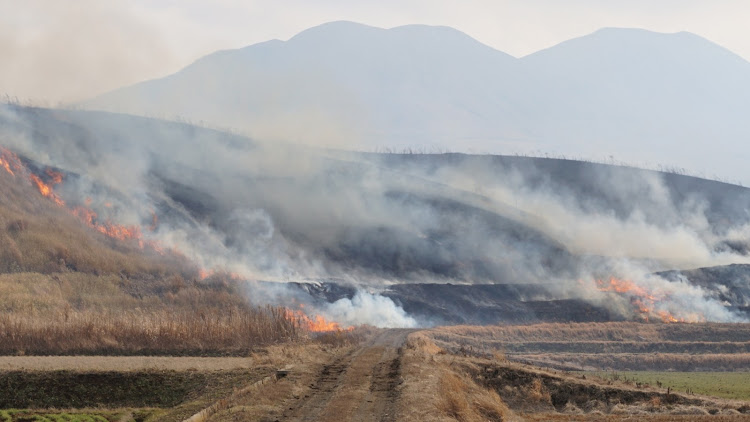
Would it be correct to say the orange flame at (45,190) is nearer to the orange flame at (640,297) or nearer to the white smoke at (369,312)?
the white smoke at (369,312)

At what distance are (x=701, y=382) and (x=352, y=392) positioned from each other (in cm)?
4383

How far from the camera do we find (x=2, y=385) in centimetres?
5478

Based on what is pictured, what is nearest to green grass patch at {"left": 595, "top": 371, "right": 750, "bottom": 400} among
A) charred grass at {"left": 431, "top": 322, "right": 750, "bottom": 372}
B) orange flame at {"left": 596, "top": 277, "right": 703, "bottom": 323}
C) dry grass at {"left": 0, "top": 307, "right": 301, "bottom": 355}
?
charred grass at {"left": 431, "top": 322, "right": 750, "bottom": 372}

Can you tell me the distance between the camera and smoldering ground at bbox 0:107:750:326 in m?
145

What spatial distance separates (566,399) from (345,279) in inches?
4054

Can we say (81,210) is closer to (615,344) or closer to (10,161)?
(10,161)

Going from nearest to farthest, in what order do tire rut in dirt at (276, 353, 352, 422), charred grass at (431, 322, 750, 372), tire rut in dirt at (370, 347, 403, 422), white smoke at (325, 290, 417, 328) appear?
tire rut in dirt at (276, 353, 352, 422), tire rut in dirt at (370, 347, 403, 422), charred grass at (431, 322, 750, 372), white smoke at (325, 290, 417, 328)

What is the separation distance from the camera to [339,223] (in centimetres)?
17450

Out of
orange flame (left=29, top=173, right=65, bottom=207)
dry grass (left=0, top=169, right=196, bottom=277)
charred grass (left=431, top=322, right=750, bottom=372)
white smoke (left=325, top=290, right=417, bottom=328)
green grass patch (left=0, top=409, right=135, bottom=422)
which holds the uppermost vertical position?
orange flame (left=29, top=173, right=65, bottom=207)

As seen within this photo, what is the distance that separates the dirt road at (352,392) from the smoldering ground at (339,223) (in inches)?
2905

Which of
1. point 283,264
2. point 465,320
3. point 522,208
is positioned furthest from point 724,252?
point 283,264

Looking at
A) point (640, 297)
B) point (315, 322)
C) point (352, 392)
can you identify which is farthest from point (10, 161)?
point (352, 392)

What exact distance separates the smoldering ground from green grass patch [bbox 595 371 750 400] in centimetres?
5671

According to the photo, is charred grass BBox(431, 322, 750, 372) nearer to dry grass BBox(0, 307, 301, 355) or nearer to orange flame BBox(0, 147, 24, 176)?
dry grass BBox(0, 307, 301, 355)
